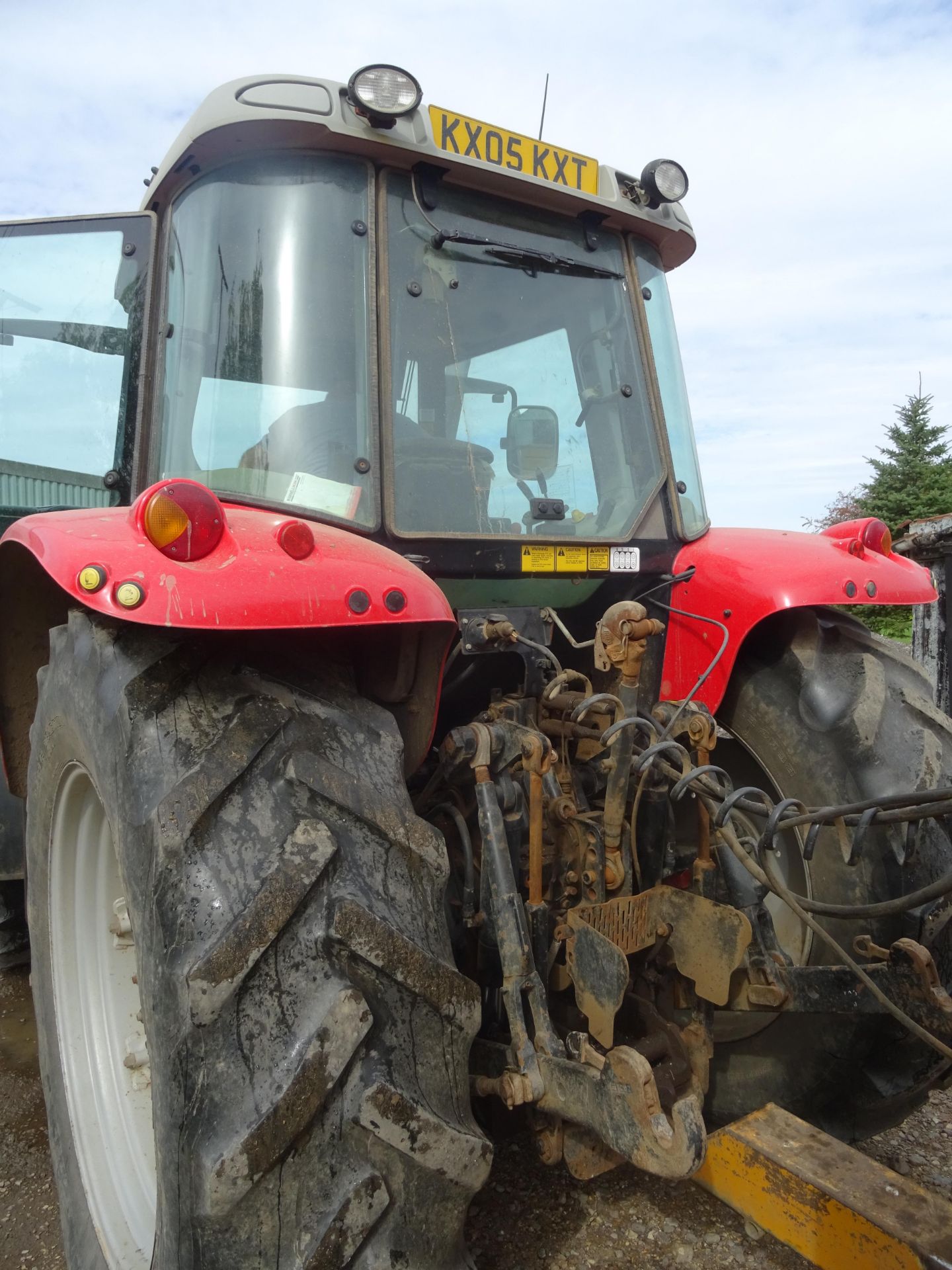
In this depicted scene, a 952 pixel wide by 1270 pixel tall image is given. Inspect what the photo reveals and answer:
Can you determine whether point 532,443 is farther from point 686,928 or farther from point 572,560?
point 686,928

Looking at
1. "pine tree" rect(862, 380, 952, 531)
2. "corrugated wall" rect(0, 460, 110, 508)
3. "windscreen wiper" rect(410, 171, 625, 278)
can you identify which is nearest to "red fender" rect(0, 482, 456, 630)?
"corrugated wall" rect(0, 460, 110, 508)

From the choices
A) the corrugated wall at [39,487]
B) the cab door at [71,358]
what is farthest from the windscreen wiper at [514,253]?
the corrugated wall at [39,487]

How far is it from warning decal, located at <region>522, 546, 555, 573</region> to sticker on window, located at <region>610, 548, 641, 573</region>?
188 millimetres

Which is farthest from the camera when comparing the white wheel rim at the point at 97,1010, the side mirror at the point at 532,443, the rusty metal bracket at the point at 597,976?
the side mirror at the point at 532,443

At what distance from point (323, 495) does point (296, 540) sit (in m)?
0.50

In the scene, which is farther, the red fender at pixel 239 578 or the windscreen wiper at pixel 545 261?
the windscreen wiper at pixel 545 261

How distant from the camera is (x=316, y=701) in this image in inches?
58.6

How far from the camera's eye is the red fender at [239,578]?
4.39 feet

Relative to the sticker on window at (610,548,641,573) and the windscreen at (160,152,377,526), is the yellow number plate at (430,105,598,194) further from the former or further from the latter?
the sticker on window at (610,548,641,573)

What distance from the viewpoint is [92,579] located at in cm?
Answer: 135

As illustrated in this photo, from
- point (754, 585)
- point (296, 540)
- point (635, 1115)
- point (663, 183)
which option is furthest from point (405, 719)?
point (663, 183)

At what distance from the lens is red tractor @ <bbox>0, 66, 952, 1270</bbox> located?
1.24 m

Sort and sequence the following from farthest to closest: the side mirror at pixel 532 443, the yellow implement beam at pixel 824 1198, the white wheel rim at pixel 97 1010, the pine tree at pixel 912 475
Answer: the pine tree at pixel 912 475 < the side mirror at pixel 532 443 < the white wheel rim at pixel 97 1010 < the yellow implement beam at pixel 824 1198

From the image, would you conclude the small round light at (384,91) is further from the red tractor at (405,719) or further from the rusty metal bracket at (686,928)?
the rusty metal bracket at (686,928)
